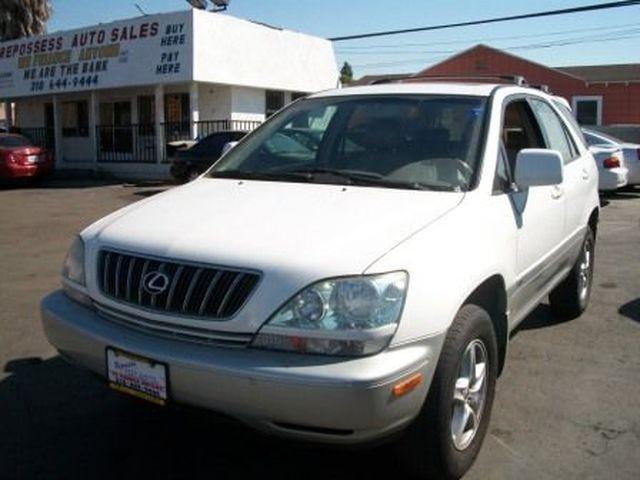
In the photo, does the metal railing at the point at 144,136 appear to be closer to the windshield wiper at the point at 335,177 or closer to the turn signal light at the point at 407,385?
the windshield wiper at the point at 335,177

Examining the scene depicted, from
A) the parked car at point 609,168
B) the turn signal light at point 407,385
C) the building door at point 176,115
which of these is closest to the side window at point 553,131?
the turn signal light at point 407,385

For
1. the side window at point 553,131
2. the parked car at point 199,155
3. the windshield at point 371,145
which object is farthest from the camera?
the parked car at point 199,155

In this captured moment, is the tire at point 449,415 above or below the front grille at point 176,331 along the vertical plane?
below

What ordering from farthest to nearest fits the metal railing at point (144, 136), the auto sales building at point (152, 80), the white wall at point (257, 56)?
the metal railing at point (144, 136), the auto sales building at point (152, 80), the white wall at point (257, 56)

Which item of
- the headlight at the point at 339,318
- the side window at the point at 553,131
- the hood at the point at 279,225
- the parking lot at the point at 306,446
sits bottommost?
the parking lot at the point at 306,446

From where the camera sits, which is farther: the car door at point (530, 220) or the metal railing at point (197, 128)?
the metal railing at point (197, 128)

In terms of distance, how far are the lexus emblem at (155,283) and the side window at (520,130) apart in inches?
95.9

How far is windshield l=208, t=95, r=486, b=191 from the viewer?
3902mm

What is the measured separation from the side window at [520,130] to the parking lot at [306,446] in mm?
1429

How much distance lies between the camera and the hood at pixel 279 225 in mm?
2971

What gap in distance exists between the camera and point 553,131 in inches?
212

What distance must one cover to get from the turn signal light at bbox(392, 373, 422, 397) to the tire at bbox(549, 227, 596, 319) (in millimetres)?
3241

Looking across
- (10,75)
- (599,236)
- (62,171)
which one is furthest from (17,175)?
(599,236)

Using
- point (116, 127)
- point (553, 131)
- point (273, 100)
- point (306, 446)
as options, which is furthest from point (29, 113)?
point (306, 446)
